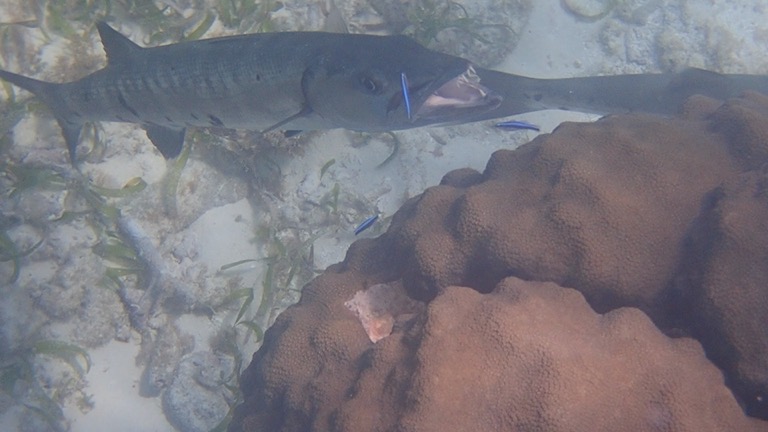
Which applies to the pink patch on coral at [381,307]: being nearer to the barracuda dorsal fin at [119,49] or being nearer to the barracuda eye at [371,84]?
the barracuda eye at [371,84]

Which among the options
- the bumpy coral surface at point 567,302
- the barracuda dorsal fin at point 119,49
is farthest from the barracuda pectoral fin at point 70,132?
the bumpy coral surface at point 567,302

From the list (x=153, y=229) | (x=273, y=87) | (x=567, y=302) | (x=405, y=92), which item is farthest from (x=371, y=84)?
(x=153, y=229)

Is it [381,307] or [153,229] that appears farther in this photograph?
[153,229]

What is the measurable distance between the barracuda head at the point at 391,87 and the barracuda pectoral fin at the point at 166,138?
145cm

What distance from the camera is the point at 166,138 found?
4629 millimetres

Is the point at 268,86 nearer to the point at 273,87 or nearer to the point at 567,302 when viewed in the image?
the point at 273,87

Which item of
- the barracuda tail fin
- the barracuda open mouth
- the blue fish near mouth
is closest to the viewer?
the blue fish near mouth

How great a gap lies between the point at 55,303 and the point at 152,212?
1.34 m

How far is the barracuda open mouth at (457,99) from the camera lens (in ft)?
11.7

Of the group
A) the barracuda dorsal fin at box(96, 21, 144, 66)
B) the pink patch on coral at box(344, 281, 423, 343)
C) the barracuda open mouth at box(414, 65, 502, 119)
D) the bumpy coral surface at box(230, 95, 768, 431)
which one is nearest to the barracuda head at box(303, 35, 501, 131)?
the barracuda open mouth at box(414, 65, 502, 119)

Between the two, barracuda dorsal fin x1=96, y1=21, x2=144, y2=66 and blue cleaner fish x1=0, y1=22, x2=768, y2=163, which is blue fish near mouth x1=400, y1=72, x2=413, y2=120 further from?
barracuda dorsal fin x1=96, y1=21, x2=144, y2=66

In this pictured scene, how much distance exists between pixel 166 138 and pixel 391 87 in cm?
229

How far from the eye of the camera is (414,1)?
24.8ft

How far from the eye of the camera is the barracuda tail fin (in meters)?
4.53
